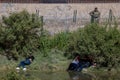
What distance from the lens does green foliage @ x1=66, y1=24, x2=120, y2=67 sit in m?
29.3

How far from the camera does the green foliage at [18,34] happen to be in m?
30.0

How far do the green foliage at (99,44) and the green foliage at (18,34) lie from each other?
7.22 ft

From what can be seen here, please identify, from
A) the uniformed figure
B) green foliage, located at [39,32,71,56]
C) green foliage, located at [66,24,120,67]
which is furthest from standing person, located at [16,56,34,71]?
the uniformed figure

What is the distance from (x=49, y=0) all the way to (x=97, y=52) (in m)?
6.05

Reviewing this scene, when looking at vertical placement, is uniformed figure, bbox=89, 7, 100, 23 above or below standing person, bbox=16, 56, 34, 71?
above

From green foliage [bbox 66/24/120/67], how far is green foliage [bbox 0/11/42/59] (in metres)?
2.20

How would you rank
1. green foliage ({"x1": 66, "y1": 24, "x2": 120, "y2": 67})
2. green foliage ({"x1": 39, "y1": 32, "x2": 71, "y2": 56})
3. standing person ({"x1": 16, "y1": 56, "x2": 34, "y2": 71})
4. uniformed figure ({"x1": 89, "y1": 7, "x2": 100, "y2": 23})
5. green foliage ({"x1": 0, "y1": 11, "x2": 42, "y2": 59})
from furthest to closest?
uniformed figure ({"x1": 89, "y1": 7, "x2": 100, "y2": 23}), green foliage ({"x1": 39, "y1": 32, "x2": 71, "y2": 56}), green foliage ({"x1": 0, "y1": 11, "x2": 42, "y2": 59}), green foliage ({"x1": 66, "y1": 24, "x2": 120, "y2": 67}), standing person ({"x1": 16, "y1": 56, "x2": 34, "y2": 71})

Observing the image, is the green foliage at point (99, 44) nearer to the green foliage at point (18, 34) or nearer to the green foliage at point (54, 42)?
the green foliage at point (54, 42)

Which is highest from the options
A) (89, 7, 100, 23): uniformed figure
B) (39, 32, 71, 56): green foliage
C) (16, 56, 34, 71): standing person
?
(89, 7, 100, 23): uniformed figure

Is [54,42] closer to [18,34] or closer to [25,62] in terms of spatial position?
[18,34]

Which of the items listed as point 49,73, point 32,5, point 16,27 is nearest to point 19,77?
point 49,73

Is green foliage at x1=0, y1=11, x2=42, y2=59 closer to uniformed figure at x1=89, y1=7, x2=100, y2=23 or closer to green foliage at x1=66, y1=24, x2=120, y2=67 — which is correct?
green foliage at x1=66, y1=24, x2=120, y2=67

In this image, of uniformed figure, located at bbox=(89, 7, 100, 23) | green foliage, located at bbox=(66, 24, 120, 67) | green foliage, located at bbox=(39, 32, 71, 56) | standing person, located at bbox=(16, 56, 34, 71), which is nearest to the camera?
standing person, located at bbox=(16, 56, 34, 71)

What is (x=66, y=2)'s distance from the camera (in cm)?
3391
